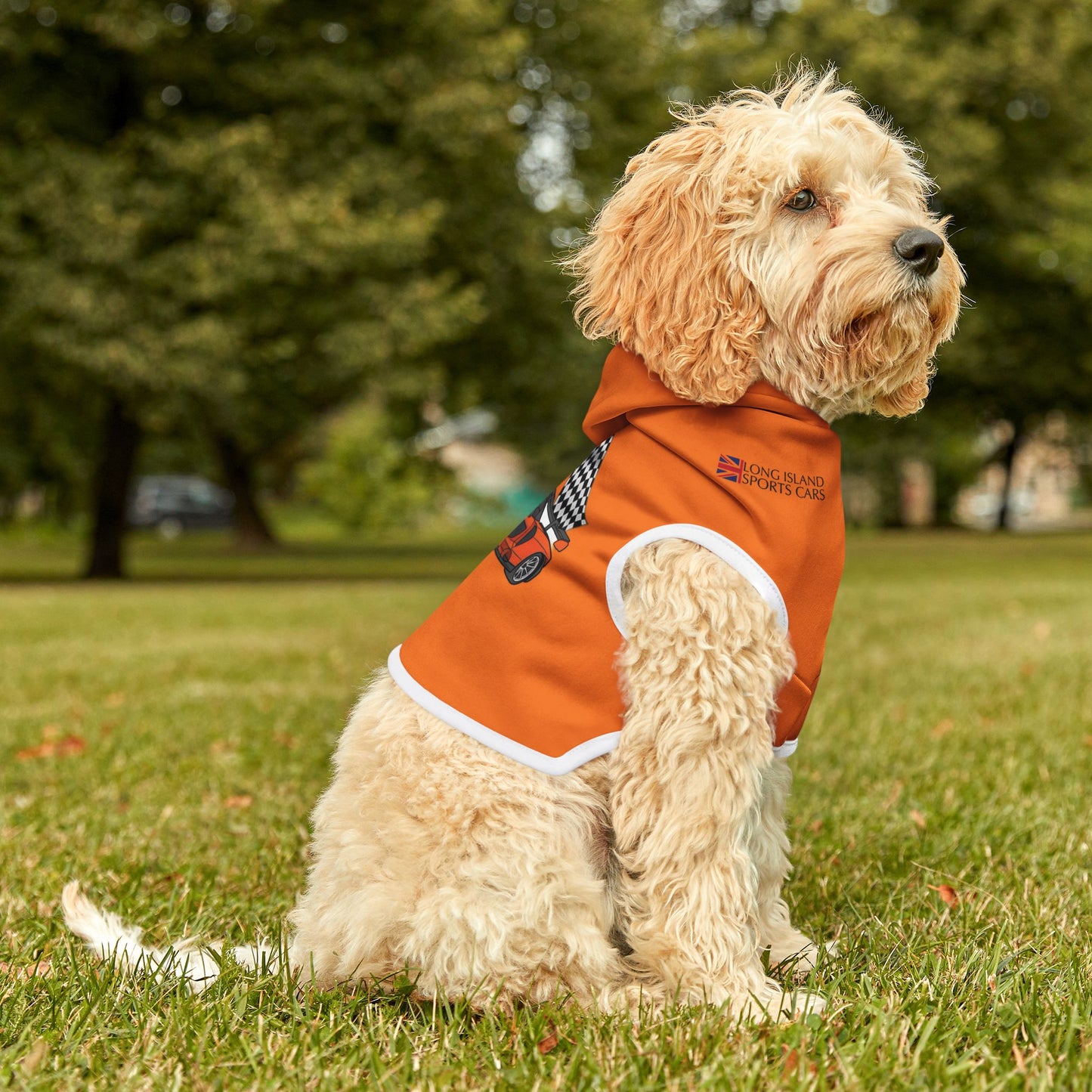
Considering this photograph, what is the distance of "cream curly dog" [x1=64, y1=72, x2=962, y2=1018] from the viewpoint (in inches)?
106

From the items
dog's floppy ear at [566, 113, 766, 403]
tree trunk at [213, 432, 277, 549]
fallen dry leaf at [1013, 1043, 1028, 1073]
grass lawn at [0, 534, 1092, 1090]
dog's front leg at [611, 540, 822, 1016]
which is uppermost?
dog's floppy ear at [566, 113, 766, 403]

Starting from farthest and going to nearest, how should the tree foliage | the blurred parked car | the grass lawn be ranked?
the blurred parked car, the tree foliage, the grass lawn

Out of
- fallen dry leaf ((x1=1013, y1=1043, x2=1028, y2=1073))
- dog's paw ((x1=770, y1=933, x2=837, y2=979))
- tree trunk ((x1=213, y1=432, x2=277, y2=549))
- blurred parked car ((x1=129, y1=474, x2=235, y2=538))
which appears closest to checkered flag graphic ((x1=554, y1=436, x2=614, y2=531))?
dog's paw ((x1=770, y1=933, x2=837, y2=979))

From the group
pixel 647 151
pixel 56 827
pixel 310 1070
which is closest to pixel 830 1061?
pixel 310 1070

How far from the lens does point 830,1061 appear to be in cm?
245

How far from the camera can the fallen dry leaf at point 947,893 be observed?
142 inches

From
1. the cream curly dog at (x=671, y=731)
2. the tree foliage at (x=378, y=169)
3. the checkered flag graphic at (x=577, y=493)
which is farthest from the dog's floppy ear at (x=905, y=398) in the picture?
the tree foliage at (x=378, y=169)

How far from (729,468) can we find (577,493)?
1.35 feet

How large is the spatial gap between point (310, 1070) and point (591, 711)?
39.8 inches

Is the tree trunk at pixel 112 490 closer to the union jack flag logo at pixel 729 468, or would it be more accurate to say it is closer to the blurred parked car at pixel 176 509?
the union jack flag logo at pixel 729 468

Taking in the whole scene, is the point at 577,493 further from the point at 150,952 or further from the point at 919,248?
the point at 150,952

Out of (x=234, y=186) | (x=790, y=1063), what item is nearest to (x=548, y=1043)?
(x=790, y=1063)

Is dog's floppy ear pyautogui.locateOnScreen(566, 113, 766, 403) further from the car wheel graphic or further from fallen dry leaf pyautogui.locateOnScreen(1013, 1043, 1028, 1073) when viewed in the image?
fallen dry leaf pyautogui.locateOnScreen(1013, 1043, 1028, 1073)

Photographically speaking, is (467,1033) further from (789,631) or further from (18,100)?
(18,100)
